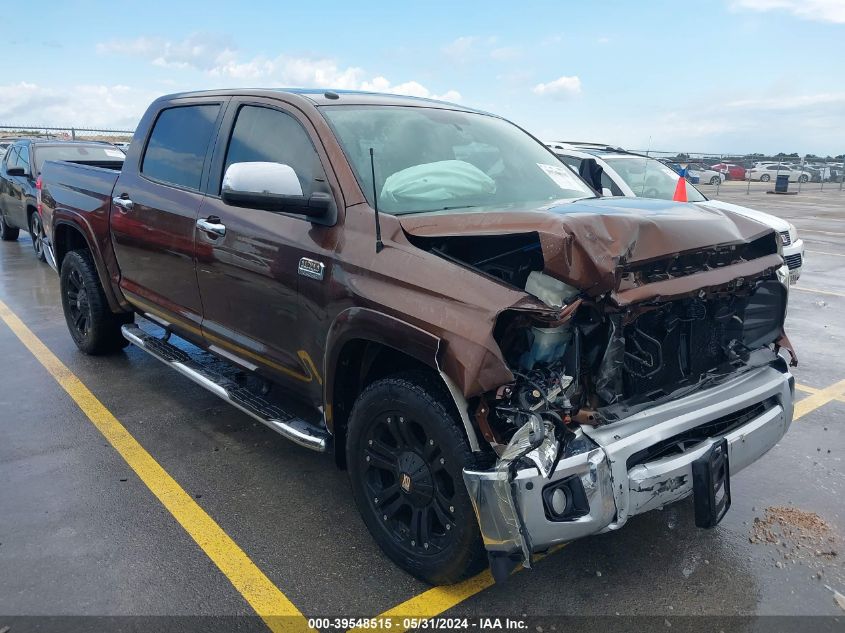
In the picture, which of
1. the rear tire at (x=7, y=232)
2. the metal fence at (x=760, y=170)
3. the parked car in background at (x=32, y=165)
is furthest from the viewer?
the metal fence at (x=760, y=170)

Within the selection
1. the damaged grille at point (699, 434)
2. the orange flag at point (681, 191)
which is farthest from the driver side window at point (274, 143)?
the orange flag at point (681, 191)

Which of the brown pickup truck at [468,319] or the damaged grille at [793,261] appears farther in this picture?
the damaged grille at [793,261]

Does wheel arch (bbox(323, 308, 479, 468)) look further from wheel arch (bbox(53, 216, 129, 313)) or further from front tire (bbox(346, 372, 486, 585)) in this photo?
wheel arch (bbox(53, 216, 129, 313))

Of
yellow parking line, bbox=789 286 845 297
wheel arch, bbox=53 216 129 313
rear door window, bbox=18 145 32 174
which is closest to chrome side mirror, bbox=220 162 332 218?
wheel arch, bbox=53 216 129 313

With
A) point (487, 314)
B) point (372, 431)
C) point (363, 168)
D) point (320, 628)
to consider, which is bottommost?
point (320, 628)

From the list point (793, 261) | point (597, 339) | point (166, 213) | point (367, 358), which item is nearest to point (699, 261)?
point (597, 339)

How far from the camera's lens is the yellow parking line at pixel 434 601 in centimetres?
270

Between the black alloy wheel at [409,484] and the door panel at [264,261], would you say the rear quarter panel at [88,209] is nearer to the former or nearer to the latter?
the door panel at [264,261]

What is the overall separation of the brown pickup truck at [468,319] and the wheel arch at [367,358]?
1 cm

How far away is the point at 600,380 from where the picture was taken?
2.57 metres

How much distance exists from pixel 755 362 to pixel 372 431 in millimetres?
1815

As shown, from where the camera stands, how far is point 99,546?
3.14m

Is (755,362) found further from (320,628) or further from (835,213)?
(835,213)

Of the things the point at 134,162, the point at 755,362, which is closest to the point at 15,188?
the point at 134,162
